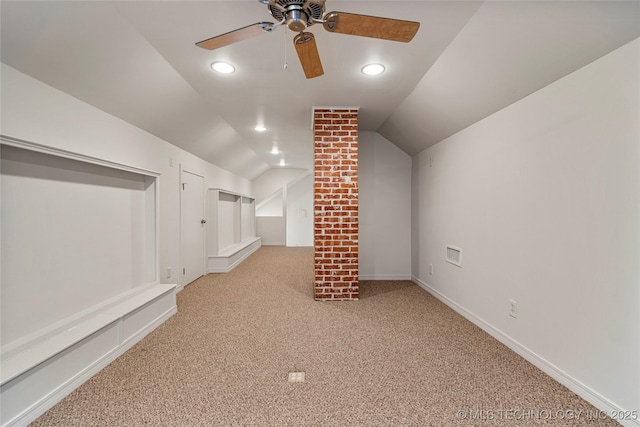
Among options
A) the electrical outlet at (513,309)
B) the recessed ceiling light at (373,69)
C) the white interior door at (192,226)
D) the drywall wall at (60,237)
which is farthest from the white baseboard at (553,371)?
the white interior door at (192,226)

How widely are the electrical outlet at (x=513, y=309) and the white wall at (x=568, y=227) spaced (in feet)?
0.12

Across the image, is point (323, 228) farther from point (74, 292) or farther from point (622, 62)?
point (622, 62)

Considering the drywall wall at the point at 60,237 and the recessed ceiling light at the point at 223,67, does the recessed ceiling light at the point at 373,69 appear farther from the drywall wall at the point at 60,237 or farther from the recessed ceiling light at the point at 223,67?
the drywall wall at the point at 60,237

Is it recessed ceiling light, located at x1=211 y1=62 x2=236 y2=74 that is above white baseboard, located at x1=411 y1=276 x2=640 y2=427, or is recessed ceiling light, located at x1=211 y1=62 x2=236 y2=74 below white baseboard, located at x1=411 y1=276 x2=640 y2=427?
above

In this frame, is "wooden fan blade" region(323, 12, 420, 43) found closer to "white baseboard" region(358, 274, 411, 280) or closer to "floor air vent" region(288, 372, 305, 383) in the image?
"floor air vent" region(288, 372, 305, 383)

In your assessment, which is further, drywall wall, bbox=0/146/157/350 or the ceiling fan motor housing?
drywall wall, bbox=0/146/157/350

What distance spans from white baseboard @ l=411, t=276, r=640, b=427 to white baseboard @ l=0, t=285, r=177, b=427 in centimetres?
322

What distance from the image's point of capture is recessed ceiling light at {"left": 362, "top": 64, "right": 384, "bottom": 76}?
2.50 metres

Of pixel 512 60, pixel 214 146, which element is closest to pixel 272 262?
pixel 214 146

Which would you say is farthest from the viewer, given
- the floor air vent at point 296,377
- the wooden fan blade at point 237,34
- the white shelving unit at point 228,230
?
the white shelving unit at point 228,230

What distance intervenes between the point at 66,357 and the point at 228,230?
15.4ft

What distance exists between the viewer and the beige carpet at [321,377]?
1626 millimetres

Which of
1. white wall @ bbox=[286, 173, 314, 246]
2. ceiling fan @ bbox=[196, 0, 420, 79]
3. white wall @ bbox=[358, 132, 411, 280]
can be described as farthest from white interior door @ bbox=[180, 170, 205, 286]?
white wall @ bbox=[286, 173, 314, 246]

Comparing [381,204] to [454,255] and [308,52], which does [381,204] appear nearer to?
[454,255]
